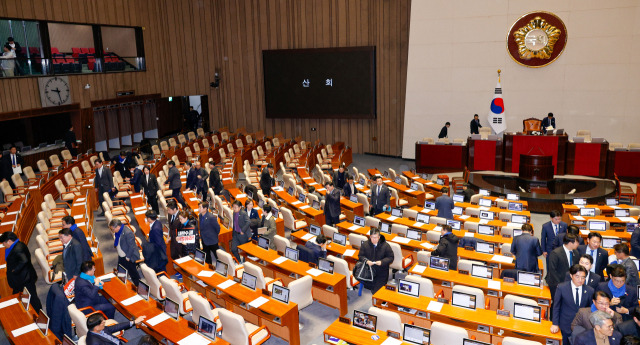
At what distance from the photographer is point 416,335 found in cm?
588

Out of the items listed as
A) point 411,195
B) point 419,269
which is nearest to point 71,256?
point 419,269

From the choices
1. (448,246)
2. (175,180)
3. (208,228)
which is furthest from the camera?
(175,180)

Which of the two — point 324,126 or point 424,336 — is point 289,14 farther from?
point 424,336

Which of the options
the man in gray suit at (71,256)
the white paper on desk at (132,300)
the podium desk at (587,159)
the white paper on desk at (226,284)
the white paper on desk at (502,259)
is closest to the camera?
the white paper on desk at (132,300)

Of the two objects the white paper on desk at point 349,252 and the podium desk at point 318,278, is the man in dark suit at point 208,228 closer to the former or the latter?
the podium desk at point 318,278

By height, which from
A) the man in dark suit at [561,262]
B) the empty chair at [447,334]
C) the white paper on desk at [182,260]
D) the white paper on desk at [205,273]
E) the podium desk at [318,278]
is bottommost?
the podium desk at [318,278]

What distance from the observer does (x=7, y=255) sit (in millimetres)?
7883

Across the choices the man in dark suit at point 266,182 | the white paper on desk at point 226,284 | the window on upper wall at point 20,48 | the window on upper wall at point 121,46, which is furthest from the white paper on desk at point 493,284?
the window on upper wall at point 121,46

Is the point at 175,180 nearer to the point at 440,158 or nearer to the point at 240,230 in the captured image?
the point at 240,230

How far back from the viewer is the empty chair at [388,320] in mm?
6139

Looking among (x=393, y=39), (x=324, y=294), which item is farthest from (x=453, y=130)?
(x=324, y=294)

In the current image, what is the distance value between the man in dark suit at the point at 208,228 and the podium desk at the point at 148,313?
1.80 metres

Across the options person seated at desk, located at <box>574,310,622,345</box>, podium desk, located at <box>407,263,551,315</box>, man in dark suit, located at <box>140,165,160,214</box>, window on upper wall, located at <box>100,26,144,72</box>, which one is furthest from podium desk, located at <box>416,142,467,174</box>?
window on upper wall, located at <box>100,26,144,72</box>

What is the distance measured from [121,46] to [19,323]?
2132cm
